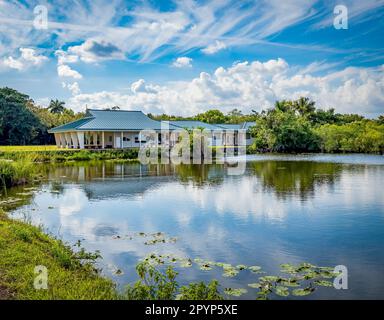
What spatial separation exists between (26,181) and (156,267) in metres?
12.8

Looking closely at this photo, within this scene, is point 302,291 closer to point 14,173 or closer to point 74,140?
point 14,173

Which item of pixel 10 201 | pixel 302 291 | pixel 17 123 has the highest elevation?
pixel 17 123

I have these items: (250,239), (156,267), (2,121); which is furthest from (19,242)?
(2,121)

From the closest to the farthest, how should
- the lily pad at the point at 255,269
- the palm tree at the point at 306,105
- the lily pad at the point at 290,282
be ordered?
the lily pad at the point at 290,282 < the lily pad at the point at 255,269 < the palm tree at the point at 306,105

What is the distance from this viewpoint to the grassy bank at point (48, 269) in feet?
15.8

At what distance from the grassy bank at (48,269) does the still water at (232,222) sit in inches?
19.6

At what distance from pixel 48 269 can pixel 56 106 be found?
64882mm

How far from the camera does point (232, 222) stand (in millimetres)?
9477

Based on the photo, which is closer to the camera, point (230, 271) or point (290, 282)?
point (290, 282)

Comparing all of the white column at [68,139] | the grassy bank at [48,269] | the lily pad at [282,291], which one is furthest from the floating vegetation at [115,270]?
the white column at [68,139]

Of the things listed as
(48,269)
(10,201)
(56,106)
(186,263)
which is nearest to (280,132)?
(10,201)

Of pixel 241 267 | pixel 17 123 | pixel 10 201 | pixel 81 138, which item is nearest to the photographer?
pixel 241 267

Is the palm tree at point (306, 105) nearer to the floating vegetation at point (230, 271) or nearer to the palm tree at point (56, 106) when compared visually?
the palm tree at point (56, 106)
